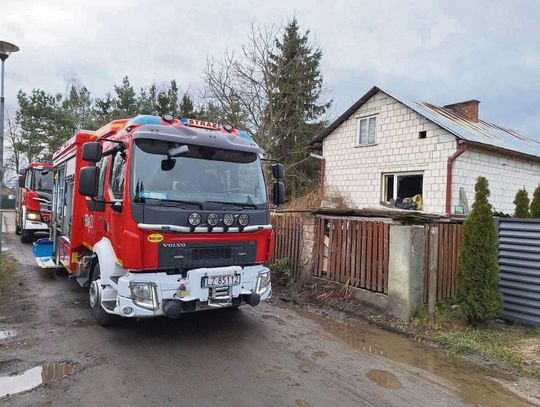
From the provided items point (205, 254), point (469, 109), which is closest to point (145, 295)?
point (205, 254)

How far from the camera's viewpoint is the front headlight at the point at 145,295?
4.62 m

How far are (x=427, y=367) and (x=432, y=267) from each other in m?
2.14

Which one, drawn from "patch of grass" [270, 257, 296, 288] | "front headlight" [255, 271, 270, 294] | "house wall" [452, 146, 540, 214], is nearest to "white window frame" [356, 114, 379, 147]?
"house wall" [452, 146, 540, 214]

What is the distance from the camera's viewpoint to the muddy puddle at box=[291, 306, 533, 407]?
407 centimetres

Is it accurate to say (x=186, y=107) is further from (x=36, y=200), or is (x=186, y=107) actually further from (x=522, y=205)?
(x=522, y=205)

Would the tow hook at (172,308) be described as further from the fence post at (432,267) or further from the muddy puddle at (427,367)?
the fence post at (432,267)

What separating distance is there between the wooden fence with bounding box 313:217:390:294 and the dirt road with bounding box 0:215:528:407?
3.29 ft

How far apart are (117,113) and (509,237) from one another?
37.3 m

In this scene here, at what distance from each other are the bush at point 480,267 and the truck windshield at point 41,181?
1345 centimetres

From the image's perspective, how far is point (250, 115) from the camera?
22938 mm

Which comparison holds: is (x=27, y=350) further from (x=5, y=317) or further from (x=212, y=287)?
(x=212, y=287)

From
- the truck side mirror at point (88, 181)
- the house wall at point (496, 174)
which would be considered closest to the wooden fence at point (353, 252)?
the truck side mirror at point (88, 181)

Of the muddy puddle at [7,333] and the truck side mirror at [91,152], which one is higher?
the truck side mirror at [91,152]

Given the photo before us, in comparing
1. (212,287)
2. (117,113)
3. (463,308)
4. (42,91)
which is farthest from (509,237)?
(42,91)
